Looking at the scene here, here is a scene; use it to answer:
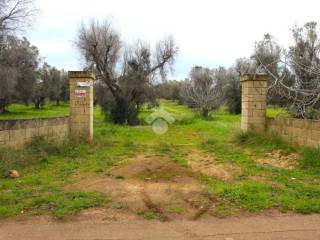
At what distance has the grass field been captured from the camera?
4.51m

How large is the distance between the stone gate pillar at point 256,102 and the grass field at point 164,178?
71cm

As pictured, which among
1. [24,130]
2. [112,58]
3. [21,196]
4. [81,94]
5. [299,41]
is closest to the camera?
[21,196]

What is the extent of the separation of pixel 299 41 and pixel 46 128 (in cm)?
1411

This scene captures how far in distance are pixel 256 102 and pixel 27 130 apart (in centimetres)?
676

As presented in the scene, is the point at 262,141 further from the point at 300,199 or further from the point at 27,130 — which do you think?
the point at 27,130

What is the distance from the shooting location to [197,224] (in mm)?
3912

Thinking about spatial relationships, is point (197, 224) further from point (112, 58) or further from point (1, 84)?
point (1, 84)

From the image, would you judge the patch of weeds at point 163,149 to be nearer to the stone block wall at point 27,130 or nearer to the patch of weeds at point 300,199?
the stone block wall at point 27,130

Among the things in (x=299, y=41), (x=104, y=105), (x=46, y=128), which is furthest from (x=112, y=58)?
(x=46, y=128)

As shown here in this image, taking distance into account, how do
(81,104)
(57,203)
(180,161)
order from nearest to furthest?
(57,203) → (180,161) → (81,104)

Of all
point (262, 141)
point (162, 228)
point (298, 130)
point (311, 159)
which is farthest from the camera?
point (262, 141)

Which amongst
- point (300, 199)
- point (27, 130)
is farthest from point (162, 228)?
point (27, 130)

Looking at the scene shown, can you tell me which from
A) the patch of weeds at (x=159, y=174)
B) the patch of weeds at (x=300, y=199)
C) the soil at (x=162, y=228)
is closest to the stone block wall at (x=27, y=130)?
the patch of weeds at (x=159, y=174)

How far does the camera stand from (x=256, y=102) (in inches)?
413
